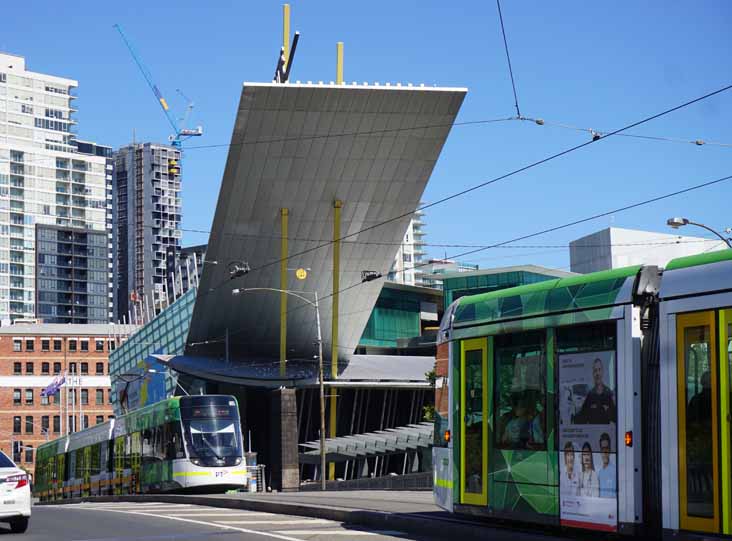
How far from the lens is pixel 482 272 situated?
108m

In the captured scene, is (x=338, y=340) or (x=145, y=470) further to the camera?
(x=338, y=340)

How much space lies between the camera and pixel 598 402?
14195 millimetres

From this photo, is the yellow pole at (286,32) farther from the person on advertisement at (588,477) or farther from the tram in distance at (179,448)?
the person on advertisement at (588,477)

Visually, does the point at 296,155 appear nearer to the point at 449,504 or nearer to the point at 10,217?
the point at 449,504

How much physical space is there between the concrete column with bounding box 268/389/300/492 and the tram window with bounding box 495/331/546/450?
54.5 meters

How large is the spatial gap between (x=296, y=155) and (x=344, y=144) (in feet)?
8.53

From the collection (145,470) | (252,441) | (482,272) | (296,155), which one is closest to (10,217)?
(482,272)

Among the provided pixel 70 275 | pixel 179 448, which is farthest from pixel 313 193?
pixel 70 275

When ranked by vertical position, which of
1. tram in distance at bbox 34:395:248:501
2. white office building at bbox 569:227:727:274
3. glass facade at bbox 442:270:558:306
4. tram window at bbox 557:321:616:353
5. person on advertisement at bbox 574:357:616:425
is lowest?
tram in distance at bbox 34:395:248:501

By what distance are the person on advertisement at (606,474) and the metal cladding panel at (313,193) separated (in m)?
45.7

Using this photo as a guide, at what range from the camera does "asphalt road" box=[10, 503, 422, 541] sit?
17.1 m

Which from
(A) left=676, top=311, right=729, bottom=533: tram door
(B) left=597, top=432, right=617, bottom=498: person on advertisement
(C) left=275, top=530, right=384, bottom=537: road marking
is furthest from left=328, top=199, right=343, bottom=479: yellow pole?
(A) left=676, top=311, right=729, bottom=533: tram door

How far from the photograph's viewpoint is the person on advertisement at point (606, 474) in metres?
13.8

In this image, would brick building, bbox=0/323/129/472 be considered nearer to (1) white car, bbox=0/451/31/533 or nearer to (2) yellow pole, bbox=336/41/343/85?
(2) yellow pole, bbox=336/41/343/85
